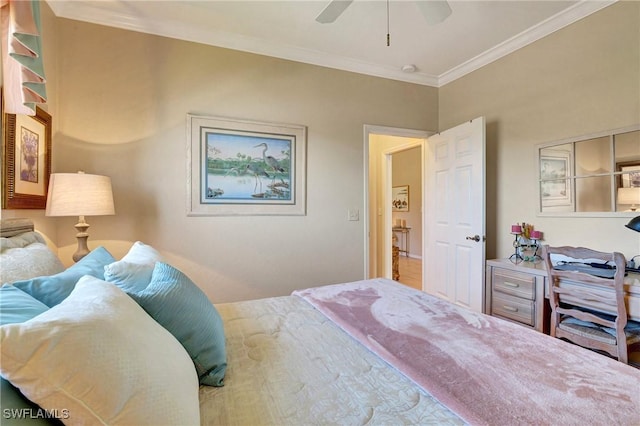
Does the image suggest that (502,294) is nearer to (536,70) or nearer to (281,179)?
(536,70)

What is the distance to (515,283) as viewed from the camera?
246 cm

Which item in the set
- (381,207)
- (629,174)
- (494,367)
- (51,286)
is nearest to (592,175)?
(629,174)

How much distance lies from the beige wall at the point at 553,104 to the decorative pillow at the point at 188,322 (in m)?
2.75

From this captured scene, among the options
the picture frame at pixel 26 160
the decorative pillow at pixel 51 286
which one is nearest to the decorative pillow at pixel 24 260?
the decorative pillow at pixel 51 286

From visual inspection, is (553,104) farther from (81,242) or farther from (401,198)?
(401,198)

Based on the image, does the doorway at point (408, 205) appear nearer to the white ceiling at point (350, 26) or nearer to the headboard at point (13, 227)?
the white ceiling at point (350, 26)

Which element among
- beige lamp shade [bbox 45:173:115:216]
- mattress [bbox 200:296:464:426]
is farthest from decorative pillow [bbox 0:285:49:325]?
beige lamp shade [bbox 45:173:115:216]

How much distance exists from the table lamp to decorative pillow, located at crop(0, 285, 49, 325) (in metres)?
1.31

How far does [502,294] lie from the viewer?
257 cm

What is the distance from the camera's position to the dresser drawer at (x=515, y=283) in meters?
2.33

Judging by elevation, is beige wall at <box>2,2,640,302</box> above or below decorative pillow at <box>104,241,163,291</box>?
above

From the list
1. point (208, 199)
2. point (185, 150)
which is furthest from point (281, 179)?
point (185, 150)

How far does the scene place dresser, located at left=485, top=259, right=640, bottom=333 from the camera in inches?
88.8

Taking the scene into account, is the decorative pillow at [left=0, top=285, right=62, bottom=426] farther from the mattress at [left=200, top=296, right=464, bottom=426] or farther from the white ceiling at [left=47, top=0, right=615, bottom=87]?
the white ceiling at [left=47, top=0, right=615, bottom=87]
